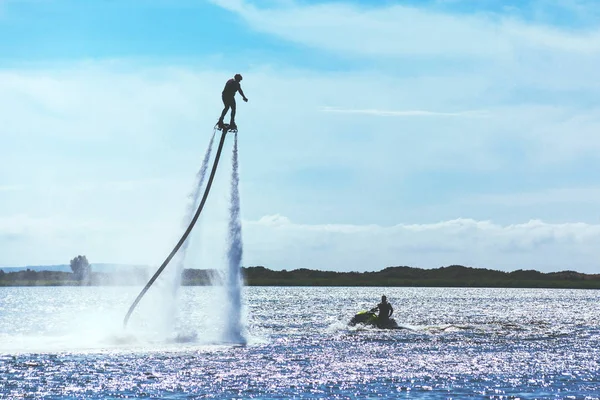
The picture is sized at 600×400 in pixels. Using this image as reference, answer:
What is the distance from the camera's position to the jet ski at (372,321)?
233 ft

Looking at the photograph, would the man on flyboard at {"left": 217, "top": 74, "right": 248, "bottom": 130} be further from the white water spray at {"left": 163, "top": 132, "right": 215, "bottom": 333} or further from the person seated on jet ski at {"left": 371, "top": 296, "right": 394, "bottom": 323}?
the person seated on jet ski at {"left": 371, "top": 296, "right": 394, "bottom": 323}

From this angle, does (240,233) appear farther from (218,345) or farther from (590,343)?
(590,343)

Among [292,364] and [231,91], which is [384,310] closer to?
[292,364]

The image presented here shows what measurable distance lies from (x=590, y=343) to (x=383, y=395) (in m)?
32.1

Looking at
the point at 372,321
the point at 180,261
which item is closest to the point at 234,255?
the point at 180,261

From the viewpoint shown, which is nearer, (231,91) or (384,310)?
(231,91)

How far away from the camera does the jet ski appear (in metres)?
71.0

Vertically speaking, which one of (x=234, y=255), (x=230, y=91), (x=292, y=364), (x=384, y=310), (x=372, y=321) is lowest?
(x=292, y=364)

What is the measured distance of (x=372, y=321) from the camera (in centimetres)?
7206

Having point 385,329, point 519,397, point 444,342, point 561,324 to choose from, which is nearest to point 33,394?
point 519,397

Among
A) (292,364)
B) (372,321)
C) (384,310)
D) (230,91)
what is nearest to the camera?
(230,91)

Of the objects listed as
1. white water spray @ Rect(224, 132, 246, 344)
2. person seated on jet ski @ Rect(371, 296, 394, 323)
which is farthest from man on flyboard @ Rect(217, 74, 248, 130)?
person seated on jet ski @ Rect(371, 296, 394, 323)

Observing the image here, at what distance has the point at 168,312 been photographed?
53531mm

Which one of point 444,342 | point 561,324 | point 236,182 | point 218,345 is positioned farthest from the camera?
point 561,324
